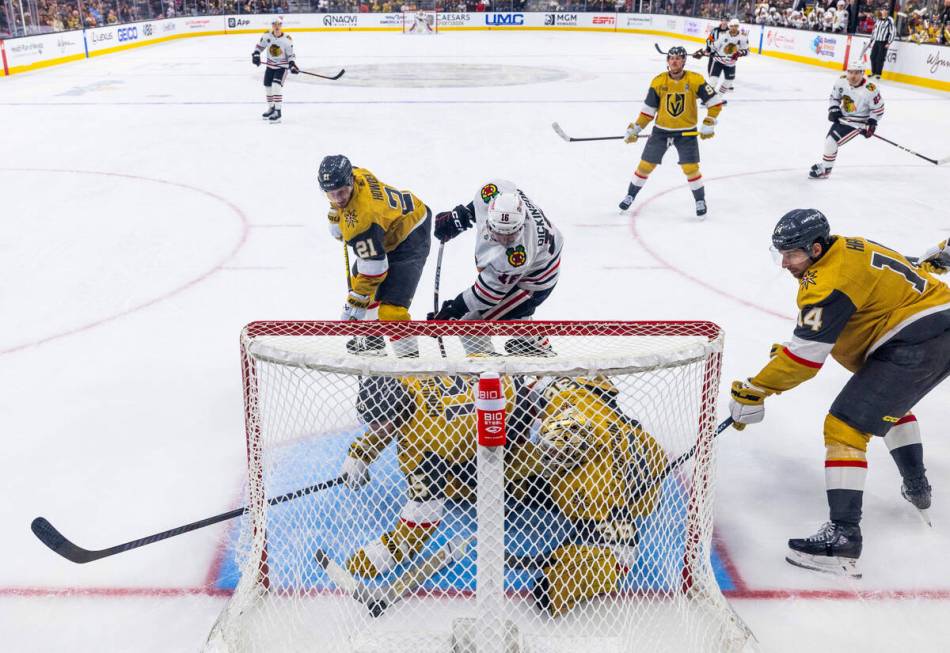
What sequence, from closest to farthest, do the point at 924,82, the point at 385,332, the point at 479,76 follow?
the point at 385,332 → the point at 924,82 → the point at 479,76

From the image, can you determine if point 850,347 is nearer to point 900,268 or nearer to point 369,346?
point 900,268

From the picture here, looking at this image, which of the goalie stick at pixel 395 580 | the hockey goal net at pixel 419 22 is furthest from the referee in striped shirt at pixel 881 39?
the goalie stick at pixel 395 580

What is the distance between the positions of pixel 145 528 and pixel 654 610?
5.56 feet

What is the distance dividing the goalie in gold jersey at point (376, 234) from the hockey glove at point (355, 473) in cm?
88

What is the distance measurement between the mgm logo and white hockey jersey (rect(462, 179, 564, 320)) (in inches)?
122

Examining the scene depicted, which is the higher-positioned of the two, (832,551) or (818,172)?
(818,172)

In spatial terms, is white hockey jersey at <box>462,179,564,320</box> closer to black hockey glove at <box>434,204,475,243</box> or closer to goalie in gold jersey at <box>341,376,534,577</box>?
black hockey glove at <box>434,204,475,243</box>

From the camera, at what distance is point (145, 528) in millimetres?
2713

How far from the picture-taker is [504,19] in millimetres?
23312

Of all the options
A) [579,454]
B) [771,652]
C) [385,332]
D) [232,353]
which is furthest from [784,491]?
[232,353]

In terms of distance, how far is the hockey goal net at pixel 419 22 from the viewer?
22.3 meters

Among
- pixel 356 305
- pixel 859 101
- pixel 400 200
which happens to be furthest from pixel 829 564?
pixel 859 101

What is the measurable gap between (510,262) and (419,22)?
20994 mm

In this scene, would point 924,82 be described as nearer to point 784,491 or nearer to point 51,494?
point 784,491
